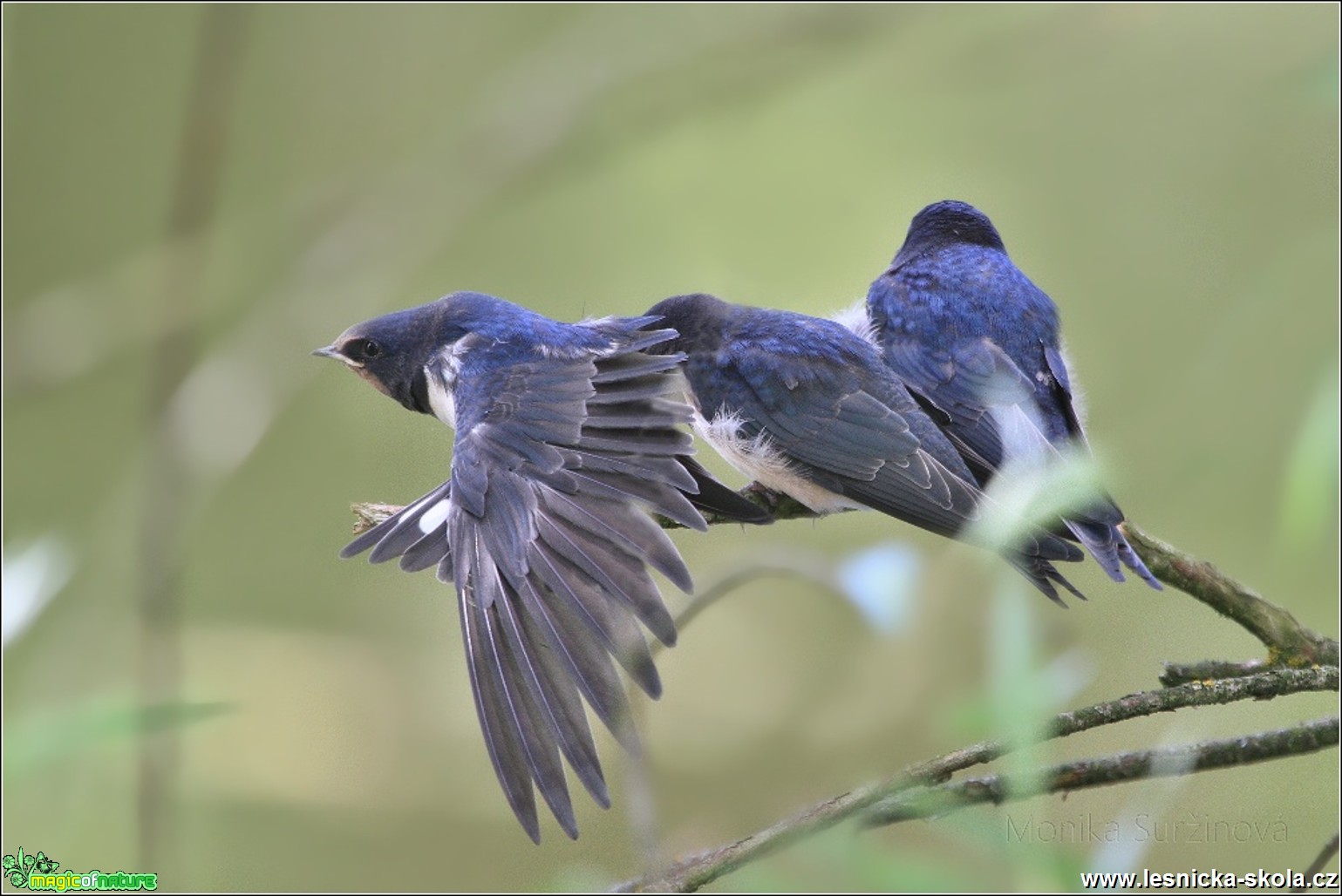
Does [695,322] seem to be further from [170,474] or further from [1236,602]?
[170,474]

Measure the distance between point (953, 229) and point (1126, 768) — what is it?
3.76 feet

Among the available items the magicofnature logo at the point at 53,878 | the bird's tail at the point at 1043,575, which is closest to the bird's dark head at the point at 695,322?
the bird's tail at the point at 1043,575

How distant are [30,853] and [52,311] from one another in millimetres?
1977

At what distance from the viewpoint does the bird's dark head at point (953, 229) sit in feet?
6.89

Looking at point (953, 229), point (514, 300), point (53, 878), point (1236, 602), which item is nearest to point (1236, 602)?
point (1236, 602)

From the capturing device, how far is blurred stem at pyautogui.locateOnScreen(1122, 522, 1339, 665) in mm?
1352

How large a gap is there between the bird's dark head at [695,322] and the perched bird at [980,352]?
23 cm

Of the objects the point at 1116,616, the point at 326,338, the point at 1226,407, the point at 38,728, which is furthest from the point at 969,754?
the point at 326,338

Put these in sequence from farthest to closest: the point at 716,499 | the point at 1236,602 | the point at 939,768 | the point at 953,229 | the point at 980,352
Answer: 1. the point at 953,229
2. the point at 980,352
3. the point at 716,499
4. the point at 1236,602
5. the point at 939,768

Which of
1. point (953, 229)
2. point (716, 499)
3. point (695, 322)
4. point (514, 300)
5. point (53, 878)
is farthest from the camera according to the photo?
point (514, 300)

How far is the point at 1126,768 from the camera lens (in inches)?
45.1

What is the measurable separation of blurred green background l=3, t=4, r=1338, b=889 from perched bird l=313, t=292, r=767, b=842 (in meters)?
0.19

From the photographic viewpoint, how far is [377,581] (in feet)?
12.1

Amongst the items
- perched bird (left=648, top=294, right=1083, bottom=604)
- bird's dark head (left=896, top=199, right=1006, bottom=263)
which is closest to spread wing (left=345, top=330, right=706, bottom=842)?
perched bird (left=648, top=294, right=1083, bottom=604)
